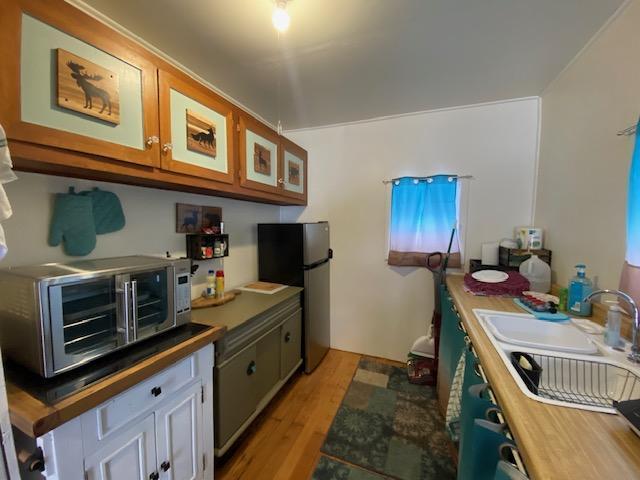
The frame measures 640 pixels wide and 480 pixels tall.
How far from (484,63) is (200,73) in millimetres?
1874

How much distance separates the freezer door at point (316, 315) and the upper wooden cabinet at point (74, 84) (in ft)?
5.07

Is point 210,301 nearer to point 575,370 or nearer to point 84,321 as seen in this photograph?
point 84,321

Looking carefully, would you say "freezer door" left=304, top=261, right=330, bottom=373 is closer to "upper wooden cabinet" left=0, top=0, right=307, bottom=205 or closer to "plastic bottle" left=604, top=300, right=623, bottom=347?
"upper wooden cabinet" left=0, top=0, right=307, bottom=205

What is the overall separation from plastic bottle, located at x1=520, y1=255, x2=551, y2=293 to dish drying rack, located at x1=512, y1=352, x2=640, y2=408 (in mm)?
967

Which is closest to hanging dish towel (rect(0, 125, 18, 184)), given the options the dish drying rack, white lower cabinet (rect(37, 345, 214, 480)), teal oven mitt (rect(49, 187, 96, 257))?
teal oven mitt (rect(49, 187, 96, 257))

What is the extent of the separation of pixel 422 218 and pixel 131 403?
7.56 ft

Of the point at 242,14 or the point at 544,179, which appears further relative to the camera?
the point at 544,179

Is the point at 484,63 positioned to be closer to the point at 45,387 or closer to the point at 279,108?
the point at 279,108

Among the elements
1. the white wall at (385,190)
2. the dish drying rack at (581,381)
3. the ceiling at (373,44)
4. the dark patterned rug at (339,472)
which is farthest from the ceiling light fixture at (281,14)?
the dark patterned rug at (339,472)

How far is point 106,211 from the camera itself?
4.26ft

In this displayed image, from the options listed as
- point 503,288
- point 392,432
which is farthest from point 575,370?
point 392,432

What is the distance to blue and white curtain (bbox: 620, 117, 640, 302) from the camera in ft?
3.33

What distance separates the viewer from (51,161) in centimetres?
84

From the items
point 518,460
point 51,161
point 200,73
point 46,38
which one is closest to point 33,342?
point 51,161
